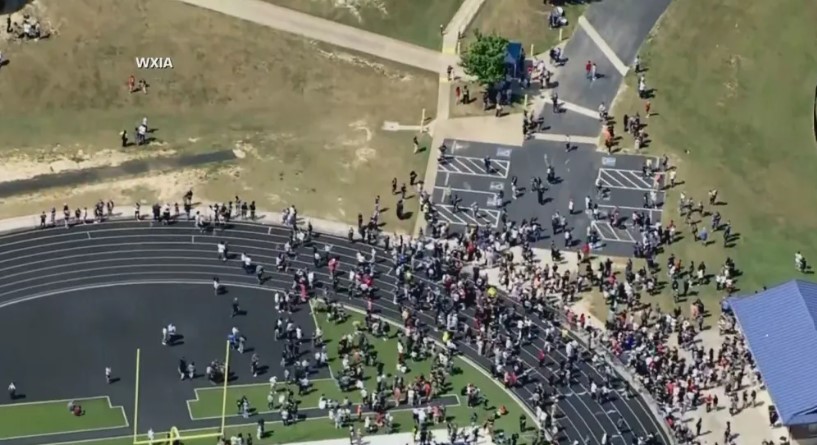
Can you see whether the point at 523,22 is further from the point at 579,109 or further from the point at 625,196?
the point at 625,196

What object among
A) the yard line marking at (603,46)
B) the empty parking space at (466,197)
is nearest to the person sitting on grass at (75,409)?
the empty parking space at (466,197)

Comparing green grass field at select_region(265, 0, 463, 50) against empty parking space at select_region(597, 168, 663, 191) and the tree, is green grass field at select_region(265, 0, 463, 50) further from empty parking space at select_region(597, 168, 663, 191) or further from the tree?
empty parking space at select_region(597, 168, 663, 191)

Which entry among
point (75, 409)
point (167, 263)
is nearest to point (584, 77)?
point (167, 263)

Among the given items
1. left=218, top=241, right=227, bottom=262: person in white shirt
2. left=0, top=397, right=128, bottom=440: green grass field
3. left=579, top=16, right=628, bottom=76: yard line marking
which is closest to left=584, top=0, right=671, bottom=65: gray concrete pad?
left=579, top=16, right=628, bottom=76: yard line marking

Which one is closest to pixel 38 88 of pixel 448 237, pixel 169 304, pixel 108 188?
pixel 108 188

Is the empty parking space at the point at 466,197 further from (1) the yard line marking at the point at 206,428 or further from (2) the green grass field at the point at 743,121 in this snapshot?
(1) the yard line marking at the point at 206,428

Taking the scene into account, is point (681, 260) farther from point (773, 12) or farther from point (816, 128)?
point (773, 12)
